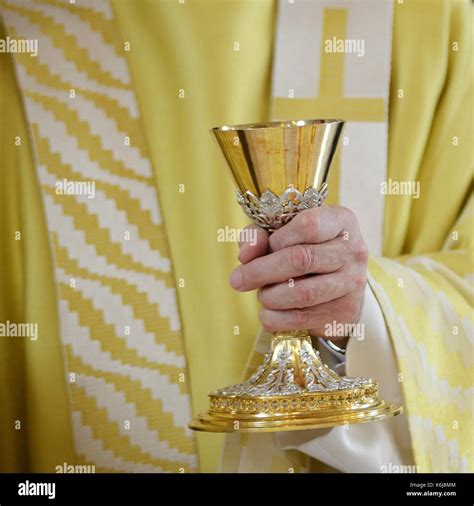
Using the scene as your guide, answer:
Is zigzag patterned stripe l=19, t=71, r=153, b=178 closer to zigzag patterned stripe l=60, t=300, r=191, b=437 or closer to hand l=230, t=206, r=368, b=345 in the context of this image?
zigzag patterned stripe l=60, t=300, r=191, b=437

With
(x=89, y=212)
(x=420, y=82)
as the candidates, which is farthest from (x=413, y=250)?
(x=89, y=212)

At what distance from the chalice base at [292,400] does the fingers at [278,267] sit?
8cm

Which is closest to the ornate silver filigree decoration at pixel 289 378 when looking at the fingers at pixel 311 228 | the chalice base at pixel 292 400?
the chalice base at pixel 292 400

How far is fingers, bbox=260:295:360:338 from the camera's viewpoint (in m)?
1.26

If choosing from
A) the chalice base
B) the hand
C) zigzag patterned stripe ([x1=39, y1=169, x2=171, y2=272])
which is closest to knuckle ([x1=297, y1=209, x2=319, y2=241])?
the hand

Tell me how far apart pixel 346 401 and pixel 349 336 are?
232 mm

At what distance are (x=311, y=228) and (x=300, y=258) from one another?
1.3 inches

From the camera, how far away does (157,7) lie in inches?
60.7

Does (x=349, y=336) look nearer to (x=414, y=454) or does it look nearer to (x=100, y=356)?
(x=414, y=454)

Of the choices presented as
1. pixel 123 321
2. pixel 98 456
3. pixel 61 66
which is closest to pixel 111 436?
pixel 98 456

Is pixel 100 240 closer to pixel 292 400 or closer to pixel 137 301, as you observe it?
pixel 137 301

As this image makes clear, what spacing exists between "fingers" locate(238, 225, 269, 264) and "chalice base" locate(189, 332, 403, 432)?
3.9 inches

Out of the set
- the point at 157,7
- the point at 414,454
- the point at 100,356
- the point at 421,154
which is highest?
the point at 157,7

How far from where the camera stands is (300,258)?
1.22 meters
